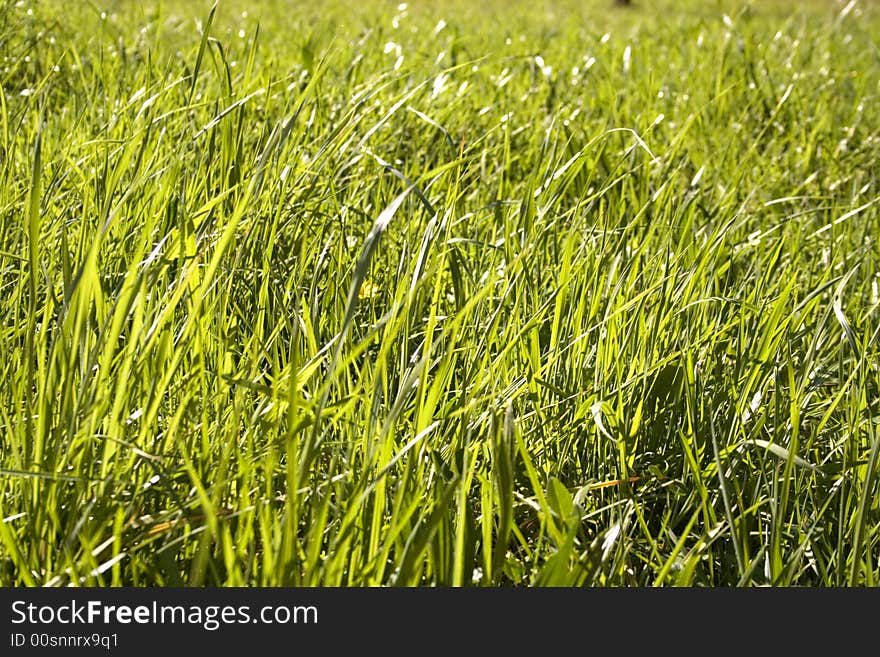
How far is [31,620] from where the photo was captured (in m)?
0.94

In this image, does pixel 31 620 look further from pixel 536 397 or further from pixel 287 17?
pixel 287 17

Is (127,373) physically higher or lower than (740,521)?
higher

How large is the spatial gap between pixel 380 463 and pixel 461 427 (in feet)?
0.41

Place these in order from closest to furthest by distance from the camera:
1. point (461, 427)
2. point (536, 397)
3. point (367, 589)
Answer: point (367, 589) < point (461, 427) < point (536, 397)


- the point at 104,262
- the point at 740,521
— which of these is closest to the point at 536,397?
the point at 740,521

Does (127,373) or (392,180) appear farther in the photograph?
(392,180)

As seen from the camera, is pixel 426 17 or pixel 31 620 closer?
pixel 31 620

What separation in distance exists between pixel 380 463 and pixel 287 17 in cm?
500

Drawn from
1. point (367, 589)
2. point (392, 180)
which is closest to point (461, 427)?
point (367, 589)

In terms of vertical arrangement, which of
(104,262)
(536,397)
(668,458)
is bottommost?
(668,458)

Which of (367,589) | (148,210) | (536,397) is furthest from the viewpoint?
Result: (148,210)

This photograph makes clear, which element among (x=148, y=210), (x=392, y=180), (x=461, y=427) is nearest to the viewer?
(x=461, y=427)

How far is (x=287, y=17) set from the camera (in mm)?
5660

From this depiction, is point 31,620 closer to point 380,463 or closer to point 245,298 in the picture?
point 380,463
